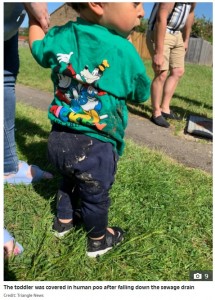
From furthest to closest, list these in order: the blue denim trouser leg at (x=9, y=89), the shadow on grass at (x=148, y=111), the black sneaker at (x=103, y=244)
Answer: the shadow on grass at (x=148, y=111), the blue denim trouser leg at (x=9, y=89), the black sneaker at (x=103, y=244)

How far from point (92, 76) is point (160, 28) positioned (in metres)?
2.13

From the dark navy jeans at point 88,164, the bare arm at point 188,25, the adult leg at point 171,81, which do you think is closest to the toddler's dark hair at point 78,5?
the dark navy jeans at point 88,164

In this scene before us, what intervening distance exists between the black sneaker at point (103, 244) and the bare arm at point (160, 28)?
7.27 ft

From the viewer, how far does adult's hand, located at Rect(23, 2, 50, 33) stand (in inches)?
57.7

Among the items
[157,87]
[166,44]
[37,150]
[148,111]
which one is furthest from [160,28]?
[37,150]

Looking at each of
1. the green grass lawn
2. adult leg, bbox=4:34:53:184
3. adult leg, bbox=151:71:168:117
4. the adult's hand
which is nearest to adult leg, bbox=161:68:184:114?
adult leg, bbox=151:71:168:117

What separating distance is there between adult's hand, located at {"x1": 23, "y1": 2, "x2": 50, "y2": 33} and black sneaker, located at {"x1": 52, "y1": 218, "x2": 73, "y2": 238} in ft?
3.11

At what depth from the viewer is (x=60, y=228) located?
1.69 metres

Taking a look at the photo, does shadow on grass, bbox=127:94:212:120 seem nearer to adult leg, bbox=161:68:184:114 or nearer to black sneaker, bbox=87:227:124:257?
adult leg, bbox=161:68:184:114

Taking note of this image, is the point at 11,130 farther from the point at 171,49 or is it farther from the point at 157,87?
the point at 171,49

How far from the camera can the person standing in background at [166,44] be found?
127 inches

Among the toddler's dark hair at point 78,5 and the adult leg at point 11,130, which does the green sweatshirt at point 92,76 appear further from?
the adult leg at point 11,130
